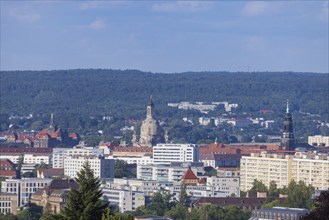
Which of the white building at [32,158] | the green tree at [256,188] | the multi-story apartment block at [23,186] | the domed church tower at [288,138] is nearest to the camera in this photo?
the green tree at [256,188]

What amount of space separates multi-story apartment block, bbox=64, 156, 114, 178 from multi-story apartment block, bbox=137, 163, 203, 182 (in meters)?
2.08

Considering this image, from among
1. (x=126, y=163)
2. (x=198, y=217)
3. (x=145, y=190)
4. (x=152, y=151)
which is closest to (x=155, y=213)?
(x=198, y=217)

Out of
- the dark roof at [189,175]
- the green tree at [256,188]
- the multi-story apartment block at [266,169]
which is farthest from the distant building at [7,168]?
the green tree at [256,188]

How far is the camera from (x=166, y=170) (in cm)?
13500

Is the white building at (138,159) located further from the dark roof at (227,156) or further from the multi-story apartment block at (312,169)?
the multi-story apartment block at (312,169)

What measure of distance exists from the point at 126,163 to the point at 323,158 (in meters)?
33.8

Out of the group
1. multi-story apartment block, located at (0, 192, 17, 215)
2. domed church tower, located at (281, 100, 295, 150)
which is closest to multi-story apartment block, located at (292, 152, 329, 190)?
multi-story apartment block, located at (0, 192, 17, 215)

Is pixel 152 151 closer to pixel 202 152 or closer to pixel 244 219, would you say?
pixel 202 152

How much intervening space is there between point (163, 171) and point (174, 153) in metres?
20.3

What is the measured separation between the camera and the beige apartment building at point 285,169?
113 metres

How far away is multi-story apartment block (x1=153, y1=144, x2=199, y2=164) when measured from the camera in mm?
152375

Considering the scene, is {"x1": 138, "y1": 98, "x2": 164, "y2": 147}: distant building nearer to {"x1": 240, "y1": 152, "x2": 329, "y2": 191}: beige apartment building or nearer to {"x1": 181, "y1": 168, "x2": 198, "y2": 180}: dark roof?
{"x1": 181, "y1": 168, "x2": 198, "y2": 180}: dark roof

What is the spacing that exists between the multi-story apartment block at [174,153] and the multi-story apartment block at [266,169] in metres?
29.0

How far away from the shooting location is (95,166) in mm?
133750
